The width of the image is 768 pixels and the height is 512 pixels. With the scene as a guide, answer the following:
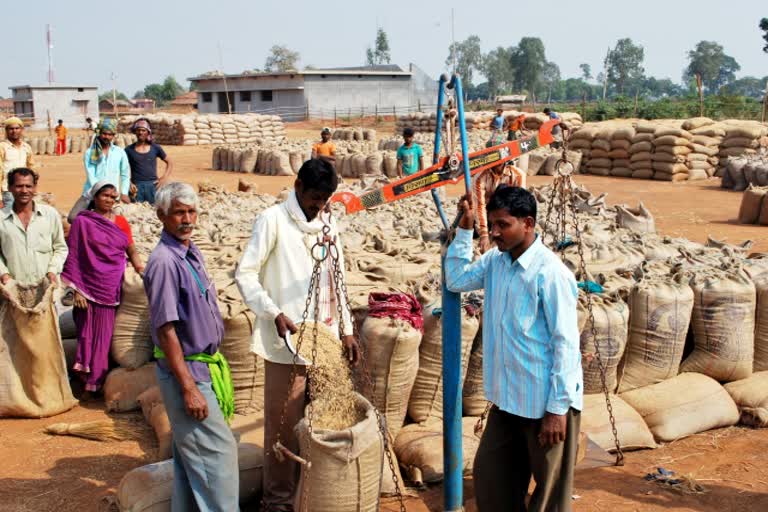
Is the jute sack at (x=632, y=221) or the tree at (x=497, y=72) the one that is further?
the tree at (x=497, y=72)

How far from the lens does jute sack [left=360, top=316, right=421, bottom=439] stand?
148 inches

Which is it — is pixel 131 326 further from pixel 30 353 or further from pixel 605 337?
pixel 605 337

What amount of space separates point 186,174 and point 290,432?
18.0m

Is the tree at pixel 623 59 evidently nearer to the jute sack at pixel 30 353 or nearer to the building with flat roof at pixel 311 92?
the building with flat roof at pixel 311 92

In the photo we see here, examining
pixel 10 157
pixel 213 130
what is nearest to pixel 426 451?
pixel 10 157

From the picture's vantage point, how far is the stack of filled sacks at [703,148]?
723 inches

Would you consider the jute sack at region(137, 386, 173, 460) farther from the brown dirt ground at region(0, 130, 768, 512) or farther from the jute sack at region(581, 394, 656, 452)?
the jute sack at region(581, 394, 656, 452)

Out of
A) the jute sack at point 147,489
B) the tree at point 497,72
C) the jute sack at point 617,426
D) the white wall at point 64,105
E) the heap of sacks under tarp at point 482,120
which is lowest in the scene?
the jute sack at point 617,426

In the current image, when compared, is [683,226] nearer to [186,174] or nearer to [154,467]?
[154,467]

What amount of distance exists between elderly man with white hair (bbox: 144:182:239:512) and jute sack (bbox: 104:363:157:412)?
5.90 feet

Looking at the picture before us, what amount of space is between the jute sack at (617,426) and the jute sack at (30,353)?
3.09 meters

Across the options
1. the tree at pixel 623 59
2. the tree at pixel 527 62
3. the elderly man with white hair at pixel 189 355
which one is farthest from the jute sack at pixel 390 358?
the tree at pixel 623 59

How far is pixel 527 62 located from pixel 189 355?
88942 mm

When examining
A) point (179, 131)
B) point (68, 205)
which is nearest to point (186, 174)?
point (68, 205)
